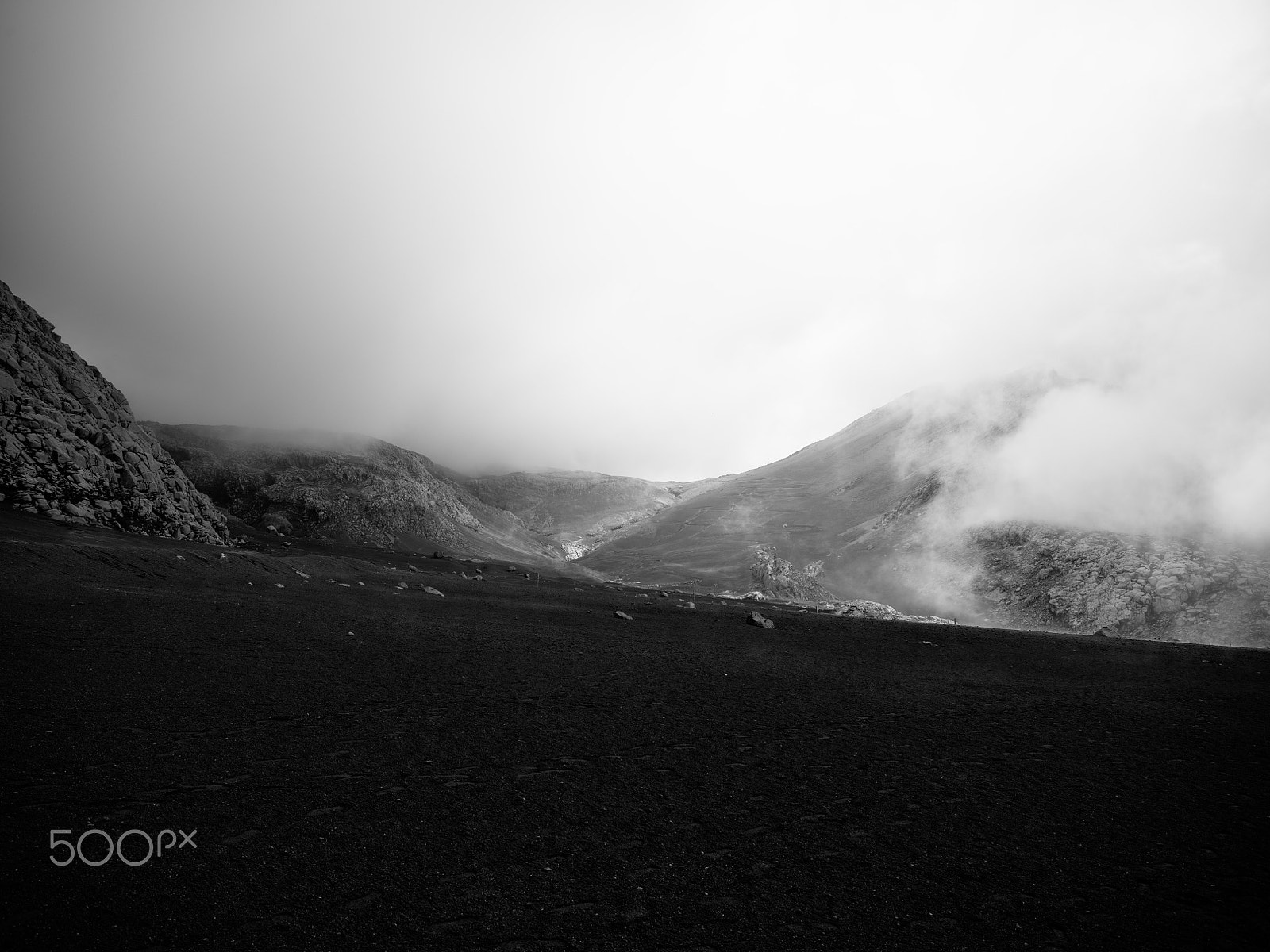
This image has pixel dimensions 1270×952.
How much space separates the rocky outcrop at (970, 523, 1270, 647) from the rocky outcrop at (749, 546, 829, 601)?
3688 cm

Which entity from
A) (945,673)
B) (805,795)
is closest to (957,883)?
(805,795)

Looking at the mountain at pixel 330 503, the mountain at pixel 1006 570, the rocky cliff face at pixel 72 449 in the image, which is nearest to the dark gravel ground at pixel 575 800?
the rocky cliff face at pixel 72 449

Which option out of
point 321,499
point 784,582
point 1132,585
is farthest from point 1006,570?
point 321,499

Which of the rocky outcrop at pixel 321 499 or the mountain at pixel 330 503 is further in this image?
the mountain at pixel 330 503

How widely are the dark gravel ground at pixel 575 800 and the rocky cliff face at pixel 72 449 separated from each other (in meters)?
31.4

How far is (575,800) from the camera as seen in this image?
12648 millimetres

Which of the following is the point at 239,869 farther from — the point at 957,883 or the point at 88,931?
the point at 957,883

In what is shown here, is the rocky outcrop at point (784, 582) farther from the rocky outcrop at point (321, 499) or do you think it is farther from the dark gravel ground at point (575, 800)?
the dark gravel ground at point (575, 800)

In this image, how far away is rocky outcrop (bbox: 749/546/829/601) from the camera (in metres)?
142

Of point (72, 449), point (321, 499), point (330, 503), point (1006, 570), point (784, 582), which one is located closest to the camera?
point (72, 449)

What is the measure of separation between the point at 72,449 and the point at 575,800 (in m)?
71.4

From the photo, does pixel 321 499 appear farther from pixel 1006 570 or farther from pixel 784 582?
pixel 1006 570

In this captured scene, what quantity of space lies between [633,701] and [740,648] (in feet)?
62.7

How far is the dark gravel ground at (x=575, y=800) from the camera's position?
27.0 feet
